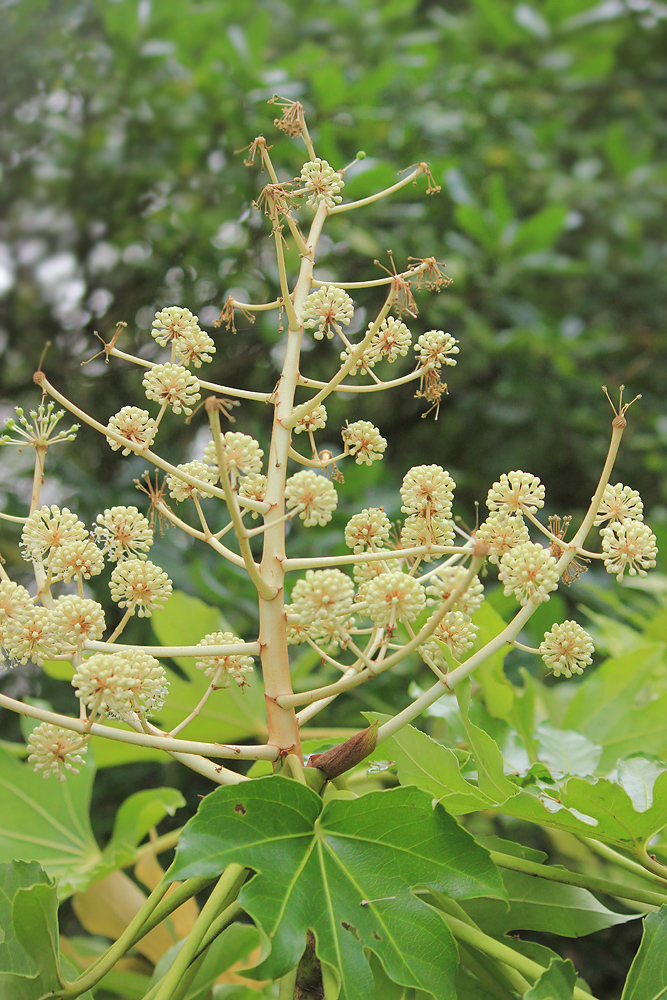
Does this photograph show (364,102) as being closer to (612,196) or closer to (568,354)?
(568,354)

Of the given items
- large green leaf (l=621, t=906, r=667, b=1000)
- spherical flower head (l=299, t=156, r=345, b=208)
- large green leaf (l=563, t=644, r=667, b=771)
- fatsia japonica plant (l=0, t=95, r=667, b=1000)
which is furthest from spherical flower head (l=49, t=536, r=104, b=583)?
large green leaf (l=563, t=644, r=667, b=771)

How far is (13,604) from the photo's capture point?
0.37 metres

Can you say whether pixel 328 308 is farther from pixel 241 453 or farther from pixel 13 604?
pixel 13 604

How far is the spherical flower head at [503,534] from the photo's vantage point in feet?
1.27

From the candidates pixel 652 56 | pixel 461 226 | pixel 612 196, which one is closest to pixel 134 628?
pixel 461 226

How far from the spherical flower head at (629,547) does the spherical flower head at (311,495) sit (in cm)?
14

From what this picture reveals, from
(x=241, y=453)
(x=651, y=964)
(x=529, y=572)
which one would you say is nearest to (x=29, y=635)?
(x=241, y=453)

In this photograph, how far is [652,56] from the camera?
224 centimetres

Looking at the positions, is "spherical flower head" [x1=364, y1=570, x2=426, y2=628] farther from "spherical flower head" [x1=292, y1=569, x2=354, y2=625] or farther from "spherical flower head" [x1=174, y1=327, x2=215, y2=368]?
"spherical flower head" [x1=174, y1=327, x2=215, y2=368]

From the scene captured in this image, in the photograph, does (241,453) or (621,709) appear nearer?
(241,453)

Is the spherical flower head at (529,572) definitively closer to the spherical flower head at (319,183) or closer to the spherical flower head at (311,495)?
the spherical flower head at (311,495)

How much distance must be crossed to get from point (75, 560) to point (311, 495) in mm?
122

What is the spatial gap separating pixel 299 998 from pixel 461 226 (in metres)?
1.31

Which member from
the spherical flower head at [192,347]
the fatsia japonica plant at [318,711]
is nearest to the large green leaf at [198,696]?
the fatsia japonica plant at [318,711]
